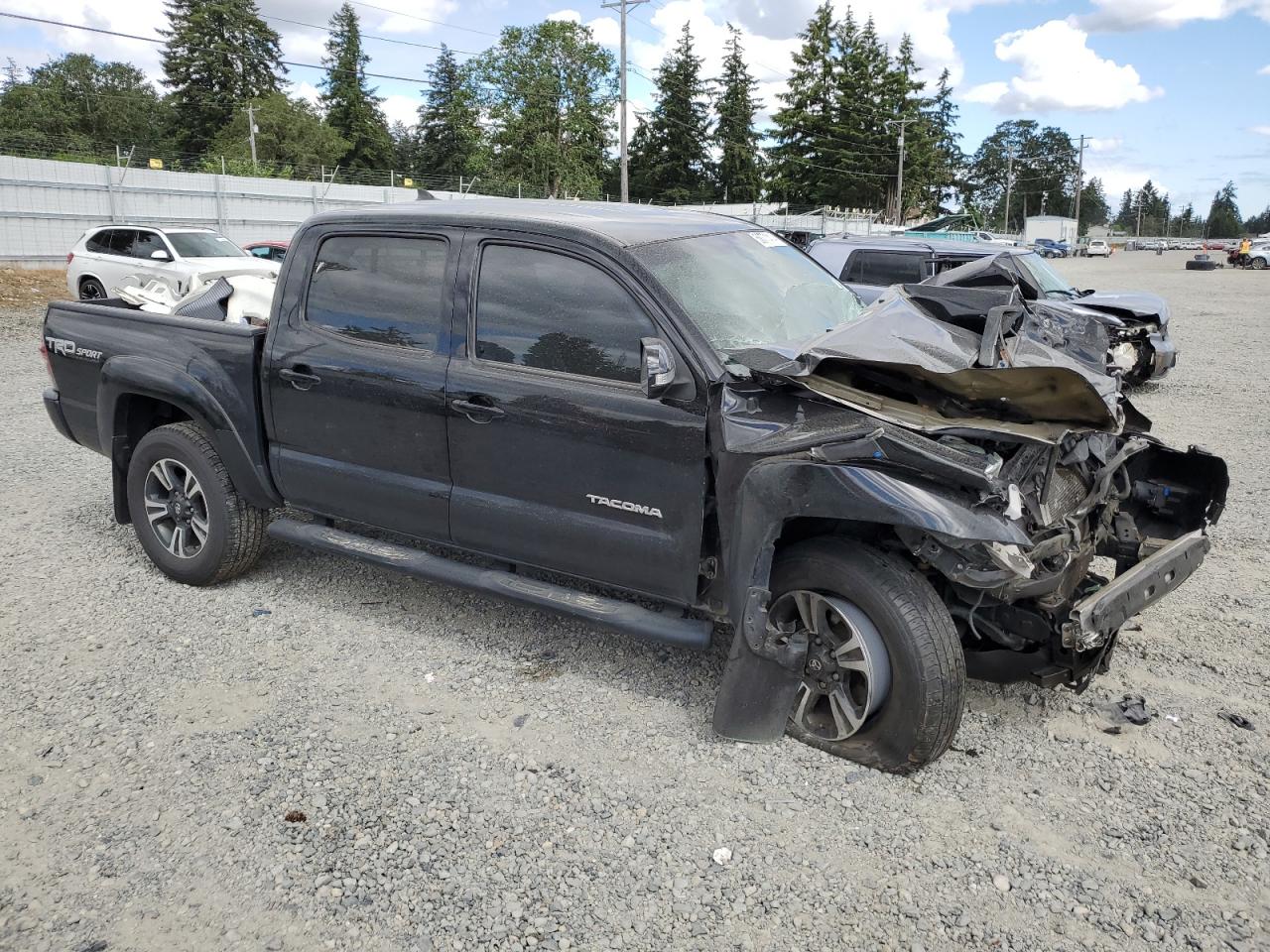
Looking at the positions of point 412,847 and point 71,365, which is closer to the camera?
point 412,847

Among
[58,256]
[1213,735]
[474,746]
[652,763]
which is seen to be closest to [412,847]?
[474,746]

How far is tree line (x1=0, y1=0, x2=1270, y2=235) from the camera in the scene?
6344cm

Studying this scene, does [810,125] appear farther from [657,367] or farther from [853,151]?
[657,367]

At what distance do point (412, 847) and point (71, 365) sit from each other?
12.3ft

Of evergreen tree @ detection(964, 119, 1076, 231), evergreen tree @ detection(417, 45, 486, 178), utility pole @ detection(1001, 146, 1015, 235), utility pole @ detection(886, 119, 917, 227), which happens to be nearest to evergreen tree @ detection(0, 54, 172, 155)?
evergreen tree @ detection(417, 45, 486, 178)

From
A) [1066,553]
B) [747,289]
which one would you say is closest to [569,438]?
[747,289]

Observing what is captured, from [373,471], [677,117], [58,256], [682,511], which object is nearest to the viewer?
[682,511]

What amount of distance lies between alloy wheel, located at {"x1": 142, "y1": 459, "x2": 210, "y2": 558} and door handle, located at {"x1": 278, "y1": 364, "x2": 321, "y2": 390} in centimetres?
88

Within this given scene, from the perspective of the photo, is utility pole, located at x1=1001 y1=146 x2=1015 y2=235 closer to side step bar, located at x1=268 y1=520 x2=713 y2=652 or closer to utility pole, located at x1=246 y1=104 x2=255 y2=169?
utility pole, located at x1=246 y1=104 x2=255 y2=169

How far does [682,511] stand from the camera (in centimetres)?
339

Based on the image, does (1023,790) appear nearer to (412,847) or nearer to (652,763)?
(652,763)

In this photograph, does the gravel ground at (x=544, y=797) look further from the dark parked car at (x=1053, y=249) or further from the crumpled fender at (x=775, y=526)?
the dark parked car at (x=1053, y=249)

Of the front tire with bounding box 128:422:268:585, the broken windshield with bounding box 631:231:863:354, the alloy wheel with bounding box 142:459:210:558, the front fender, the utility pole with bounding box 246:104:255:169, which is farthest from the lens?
the utility pole with bounding box 246:104:255:169

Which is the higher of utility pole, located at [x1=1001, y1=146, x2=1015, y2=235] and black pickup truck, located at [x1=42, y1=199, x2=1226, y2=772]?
utility pole, located at [x1=1001, y1=146, x2=1015, y2=235]
